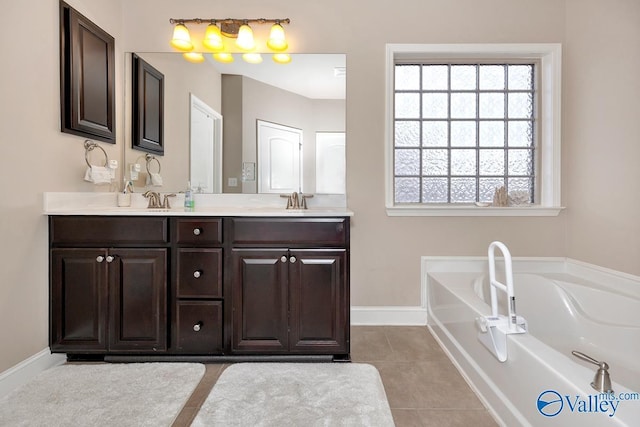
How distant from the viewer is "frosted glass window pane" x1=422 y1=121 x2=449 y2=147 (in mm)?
2742

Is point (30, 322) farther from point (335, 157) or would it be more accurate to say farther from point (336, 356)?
point (335, 157)

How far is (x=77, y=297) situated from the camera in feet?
6.34

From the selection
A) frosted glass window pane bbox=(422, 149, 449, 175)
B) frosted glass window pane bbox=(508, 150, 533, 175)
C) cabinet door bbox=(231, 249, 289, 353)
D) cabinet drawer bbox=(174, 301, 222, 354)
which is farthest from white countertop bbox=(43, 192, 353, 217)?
frosted glass window pane bbox=(508, 150, 533, 175)

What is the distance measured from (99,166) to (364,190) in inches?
72.5

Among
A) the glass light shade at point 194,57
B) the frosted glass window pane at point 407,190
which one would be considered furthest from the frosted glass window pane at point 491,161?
the glass light shade at point 194,57

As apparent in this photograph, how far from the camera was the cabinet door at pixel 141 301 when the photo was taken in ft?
6.37

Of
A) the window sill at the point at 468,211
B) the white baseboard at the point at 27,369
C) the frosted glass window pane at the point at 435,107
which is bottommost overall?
the white baseboard at the point at 27,369

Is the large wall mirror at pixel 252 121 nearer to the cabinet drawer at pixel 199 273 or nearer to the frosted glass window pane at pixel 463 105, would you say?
the cabinet drawer at pixel 199 273

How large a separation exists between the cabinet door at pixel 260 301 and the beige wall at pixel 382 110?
0.82 metres

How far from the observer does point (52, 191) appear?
1.97 meters

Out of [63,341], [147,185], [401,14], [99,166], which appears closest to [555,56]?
[401,14]

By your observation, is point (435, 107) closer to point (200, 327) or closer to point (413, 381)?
point (413, 381)

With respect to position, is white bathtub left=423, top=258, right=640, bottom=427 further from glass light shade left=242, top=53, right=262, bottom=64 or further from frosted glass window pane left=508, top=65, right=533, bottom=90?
glass light shade left=242, top=53, right=262, bottom=64
